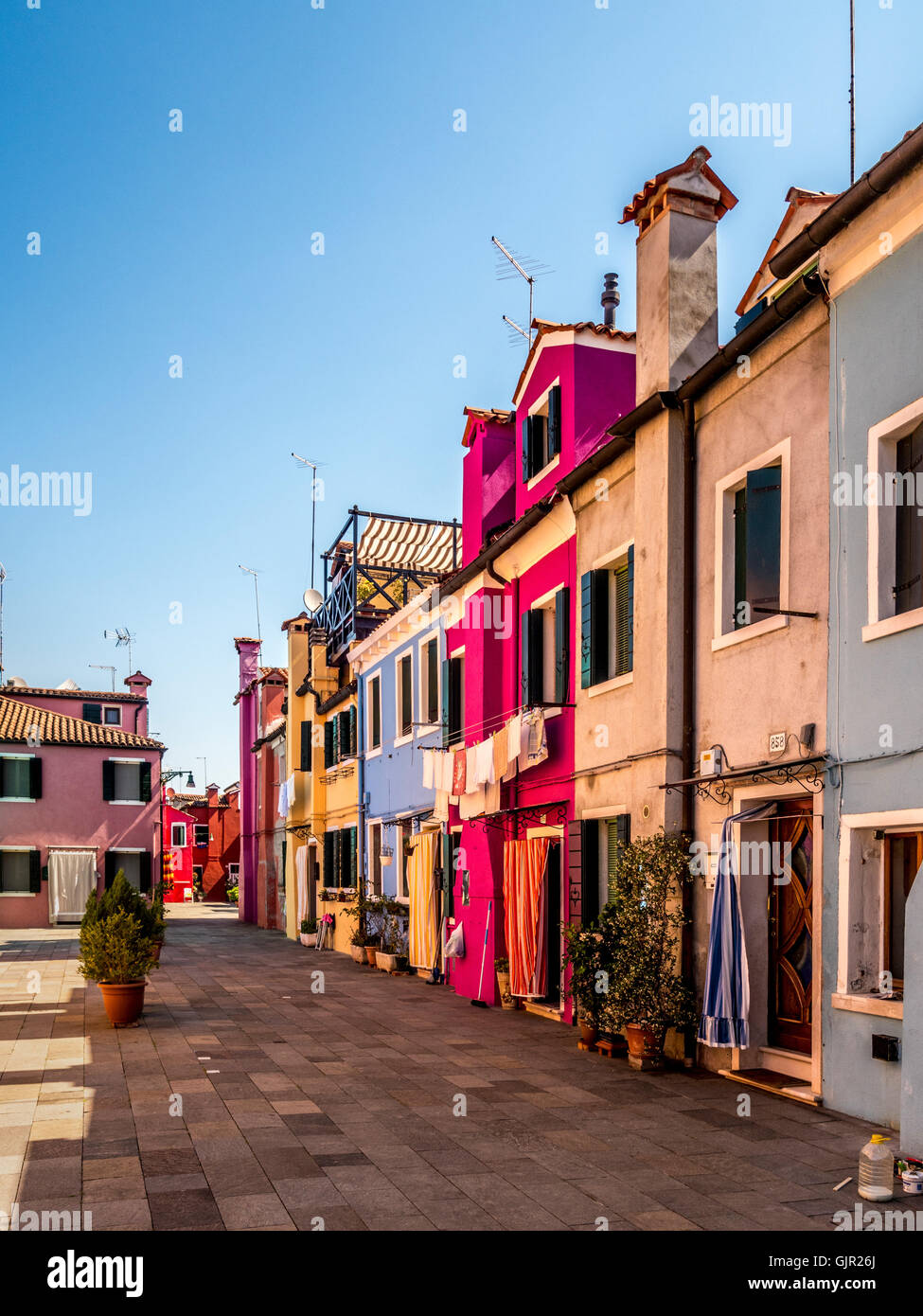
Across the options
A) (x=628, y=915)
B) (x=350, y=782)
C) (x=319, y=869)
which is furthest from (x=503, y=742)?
(x=319, y=869)

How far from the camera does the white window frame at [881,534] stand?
27.0ft

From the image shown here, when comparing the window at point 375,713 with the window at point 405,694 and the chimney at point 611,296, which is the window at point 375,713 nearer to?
the window at point 405,694

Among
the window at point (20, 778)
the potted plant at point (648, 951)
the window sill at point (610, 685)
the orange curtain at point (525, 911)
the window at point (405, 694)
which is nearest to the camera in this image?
the potted plant at point (648, 951)

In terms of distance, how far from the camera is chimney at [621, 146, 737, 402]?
11.5m

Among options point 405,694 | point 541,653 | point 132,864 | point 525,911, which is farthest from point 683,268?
point 132,864

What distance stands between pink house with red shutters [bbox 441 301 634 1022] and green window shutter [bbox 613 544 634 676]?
3.05ft

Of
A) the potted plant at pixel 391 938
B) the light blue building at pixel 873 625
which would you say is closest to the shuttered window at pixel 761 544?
the light blue building at pixel 873 625

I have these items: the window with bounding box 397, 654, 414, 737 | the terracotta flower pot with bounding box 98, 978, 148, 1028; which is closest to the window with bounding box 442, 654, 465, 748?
the window with bounding box 397, 654, 414, 737

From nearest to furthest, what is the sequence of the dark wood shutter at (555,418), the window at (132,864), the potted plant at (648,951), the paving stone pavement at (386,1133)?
the paving stone pavement at (386,1133)
the potted plant at (648,951)
the dark wood shutter at (555,418)
the window at (132,864)

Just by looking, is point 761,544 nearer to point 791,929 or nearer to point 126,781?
point 791,929

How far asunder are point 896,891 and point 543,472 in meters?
8.45

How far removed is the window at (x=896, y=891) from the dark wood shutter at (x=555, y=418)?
785 centimetres
